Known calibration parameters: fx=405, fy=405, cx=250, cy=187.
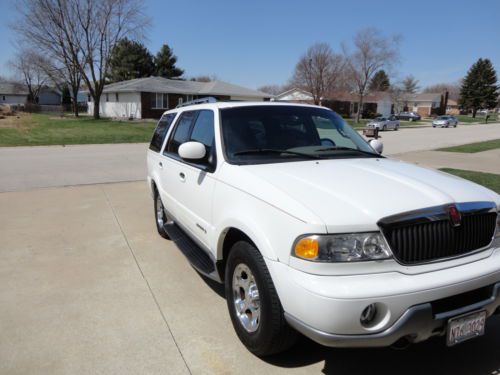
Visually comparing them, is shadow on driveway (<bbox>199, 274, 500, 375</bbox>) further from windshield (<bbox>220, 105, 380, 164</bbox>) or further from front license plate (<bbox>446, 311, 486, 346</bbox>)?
windshield (<bbox>220, 105, 380, 164</bbox>)

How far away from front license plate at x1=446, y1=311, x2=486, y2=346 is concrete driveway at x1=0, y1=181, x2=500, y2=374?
0.56 metres

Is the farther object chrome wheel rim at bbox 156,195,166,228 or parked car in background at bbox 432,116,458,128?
parked car in background at bbox 432,116,458,128

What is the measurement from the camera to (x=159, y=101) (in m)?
41.2

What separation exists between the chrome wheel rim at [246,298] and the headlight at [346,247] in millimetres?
609

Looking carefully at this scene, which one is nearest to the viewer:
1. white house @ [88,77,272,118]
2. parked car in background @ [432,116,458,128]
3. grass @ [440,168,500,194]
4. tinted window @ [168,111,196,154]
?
tinted window @ [168,111,196,154]

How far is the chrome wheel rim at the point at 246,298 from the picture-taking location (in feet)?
9.60

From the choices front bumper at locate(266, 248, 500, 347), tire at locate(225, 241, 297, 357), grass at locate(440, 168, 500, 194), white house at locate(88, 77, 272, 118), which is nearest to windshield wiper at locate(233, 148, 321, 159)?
tire at locate(225, 241, 297, 357)

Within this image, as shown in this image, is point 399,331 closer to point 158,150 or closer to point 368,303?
point 368,303

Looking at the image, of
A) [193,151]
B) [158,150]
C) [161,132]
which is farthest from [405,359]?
[161,132]

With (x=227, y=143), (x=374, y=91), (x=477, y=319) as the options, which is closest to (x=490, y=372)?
(x=477, y=319)

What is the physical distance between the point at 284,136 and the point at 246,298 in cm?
162

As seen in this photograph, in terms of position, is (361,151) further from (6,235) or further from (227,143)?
(6,235)

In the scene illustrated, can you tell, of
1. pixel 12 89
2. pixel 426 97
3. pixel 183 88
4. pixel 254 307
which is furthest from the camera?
pixel 426 97

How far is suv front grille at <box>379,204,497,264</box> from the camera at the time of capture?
7.94 feet
